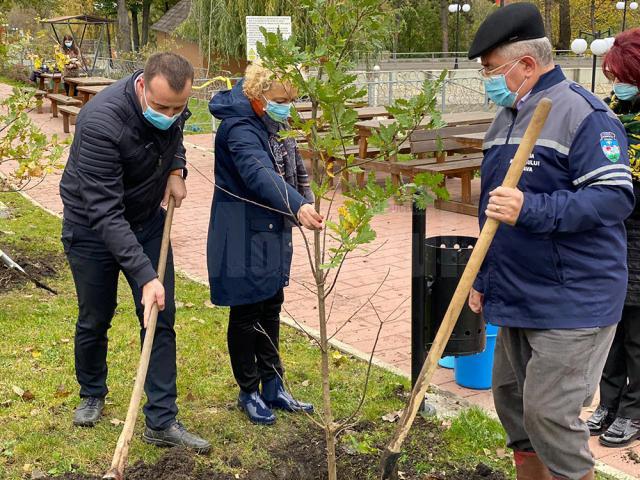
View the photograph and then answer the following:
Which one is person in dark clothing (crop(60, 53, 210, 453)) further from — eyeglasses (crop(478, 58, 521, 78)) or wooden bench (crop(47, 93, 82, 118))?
wooden bench (crop(47, 93, 82, 118))

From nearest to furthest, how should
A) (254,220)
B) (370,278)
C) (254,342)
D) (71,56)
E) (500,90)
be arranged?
(500,90) < (254,220) < (254,342) < (370,278) < (71,56)

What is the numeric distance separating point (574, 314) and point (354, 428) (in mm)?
1721

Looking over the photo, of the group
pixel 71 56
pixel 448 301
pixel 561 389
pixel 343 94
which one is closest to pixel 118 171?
pixel 343 94

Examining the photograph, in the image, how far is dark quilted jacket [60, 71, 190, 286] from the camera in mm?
3650

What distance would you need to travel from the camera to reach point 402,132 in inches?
121

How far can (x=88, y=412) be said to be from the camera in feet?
14.2

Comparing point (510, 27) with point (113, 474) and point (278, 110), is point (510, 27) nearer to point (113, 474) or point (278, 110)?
point (278, 110)

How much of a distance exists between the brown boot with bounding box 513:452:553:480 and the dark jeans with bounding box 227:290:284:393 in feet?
4.35

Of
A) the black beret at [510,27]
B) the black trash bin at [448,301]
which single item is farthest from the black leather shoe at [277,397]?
the black beret at [510,27]

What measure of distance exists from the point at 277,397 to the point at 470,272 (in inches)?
77.5

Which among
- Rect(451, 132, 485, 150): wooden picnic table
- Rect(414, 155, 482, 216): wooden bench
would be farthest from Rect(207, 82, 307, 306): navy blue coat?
Rect(451, 132, 485, 150): wooden picnic table

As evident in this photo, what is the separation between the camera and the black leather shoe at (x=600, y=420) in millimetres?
4305

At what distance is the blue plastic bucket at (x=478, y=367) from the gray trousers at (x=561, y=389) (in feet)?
5.81

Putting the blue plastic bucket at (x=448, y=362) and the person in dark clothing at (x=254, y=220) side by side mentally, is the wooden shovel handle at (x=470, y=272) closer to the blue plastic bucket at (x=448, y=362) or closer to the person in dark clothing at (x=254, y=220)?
the person in dark clothing at (x=254, y=220)
